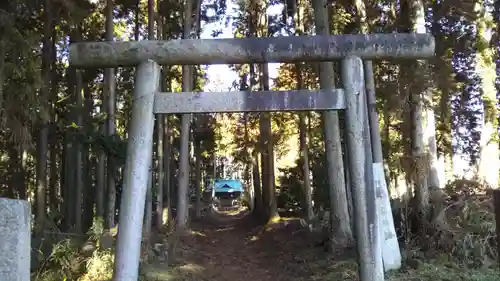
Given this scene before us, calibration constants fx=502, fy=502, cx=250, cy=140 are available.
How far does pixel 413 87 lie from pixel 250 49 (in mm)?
6188

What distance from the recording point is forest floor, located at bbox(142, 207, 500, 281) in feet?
29.7

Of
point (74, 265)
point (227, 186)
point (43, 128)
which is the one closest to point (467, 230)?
point (74, 265)

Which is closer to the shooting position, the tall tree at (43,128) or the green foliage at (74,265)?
the green foliage at (74,265)

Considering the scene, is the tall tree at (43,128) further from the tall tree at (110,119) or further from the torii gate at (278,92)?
the torii gate at (278,92)

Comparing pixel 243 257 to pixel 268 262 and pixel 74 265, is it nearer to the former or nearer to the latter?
pixel 268 262

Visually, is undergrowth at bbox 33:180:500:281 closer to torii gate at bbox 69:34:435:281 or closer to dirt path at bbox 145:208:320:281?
dirt path at bbox 145:208:320:281

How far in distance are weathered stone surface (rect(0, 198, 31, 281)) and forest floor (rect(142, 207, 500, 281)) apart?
20.8 feet

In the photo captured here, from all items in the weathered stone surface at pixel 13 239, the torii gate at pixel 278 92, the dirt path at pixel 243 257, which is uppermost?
the torii gate at pixel 278 92

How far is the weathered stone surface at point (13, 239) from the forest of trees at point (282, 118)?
508cm

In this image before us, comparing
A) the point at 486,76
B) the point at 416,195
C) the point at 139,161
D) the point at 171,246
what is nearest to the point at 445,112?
the point at 486,76

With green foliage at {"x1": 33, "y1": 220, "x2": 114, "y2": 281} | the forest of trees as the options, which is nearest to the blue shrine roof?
the forest of trees

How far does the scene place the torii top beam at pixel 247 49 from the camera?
6480 mm

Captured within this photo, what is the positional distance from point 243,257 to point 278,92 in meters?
8.74

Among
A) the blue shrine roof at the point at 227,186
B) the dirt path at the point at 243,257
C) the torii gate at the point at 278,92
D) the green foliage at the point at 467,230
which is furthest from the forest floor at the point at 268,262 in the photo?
the blue shrine roof at the point at 227,186
